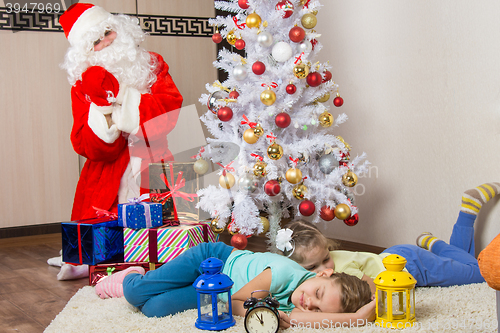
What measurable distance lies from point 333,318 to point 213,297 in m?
0.34

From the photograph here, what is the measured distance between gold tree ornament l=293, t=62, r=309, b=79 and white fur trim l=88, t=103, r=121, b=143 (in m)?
0.92

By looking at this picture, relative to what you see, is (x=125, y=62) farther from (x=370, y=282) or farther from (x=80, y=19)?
(x=370, y=282)

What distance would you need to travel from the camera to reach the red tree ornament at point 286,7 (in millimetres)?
2051

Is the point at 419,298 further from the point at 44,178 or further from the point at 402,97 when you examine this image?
the point at 44,178

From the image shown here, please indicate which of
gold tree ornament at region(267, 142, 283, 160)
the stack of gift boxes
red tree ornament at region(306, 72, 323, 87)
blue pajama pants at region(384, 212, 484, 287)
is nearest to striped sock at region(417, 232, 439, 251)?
blue pajama pants at region(384, 212, 484, 287)

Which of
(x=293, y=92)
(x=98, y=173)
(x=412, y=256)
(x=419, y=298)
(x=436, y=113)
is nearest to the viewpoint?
(x=419, y=298)

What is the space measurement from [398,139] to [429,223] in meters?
0.45

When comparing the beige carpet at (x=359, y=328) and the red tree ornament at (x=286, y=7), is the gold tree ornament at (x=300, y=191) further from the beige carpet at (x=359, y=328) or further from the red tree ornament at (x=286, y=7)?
the red tree ornament at (x=286, y=7)

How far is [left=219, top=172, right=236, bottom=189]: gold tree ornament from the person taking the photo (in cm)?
211

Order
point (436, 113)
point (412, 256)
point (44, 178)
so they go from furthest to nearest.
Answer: point (44, 178) → point (436, 113) → point (412, 256)

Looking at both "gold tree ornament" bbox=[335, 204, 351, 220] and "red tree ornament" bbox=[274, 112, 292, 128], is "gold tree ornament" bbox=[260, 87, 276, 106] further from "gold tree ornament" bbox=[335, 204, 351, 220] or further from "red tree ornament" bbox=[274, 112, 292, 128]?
"gold tree ornament" bbox=[335, 204, 351, 220]

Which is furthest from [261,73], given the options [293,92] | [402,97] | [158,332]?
[158,332]

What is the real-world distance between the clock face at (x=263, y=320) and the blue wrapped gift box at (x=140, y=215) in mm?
853

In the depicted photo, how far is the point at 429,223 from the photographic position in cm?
225
